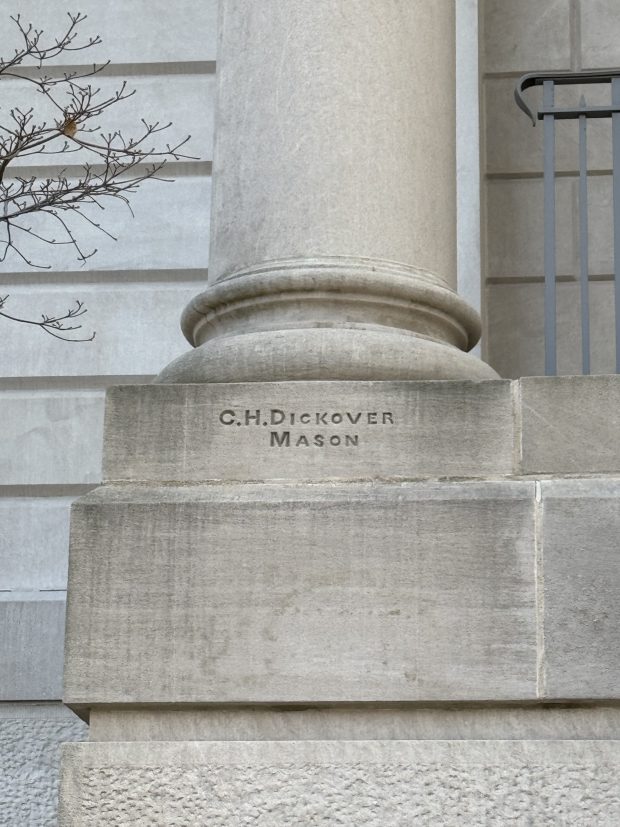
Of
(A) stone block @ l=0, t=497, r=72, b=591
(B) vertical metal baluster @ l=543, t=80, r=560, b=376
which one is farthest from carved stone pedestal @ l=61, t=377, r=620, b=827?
(A) stone block @ l=0, t=497, r=72, b=591

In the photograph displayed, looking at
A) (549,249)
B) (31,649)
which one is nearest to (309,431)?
(549,249)

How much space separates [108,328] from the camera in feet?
32.5

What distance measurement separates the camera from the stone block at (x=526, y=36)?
10.5 meters

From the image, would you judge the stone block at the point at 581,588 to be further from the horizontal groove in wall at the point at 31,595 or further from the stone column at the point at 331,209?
the horizontal groove in wall at the point at 31,595

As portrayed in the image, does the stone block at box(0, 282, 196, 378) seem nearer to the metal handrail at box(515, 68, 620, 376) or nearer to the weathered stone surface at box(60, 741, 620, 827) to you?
the metal handrail at box(515, 68, 620, 376)

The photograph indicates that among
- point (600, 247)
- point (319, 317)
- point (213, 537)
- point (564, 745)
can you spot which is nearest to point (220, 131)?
point (319, 317)

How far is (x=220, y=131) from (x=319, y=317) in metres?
1.08

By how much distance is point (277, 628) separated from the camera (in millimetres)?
5719

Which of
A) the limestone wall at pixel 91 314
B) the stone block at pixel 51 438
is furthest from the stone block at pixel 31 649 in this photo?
the stone block at pixel 51 438

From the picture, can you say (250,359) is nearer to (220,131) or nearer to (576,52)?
(220,131)

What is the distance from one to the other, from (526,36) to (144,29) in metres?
2.67

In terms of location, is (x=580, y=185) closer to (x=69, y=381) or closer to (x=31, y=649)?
(x=69, y=381)

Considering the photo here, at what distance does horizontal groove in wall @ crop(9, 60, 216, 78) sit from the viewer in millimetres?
10414

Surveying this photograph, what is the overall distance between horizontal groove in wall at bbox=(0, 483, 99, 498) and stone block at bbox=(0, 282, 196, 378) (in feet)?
2.49
